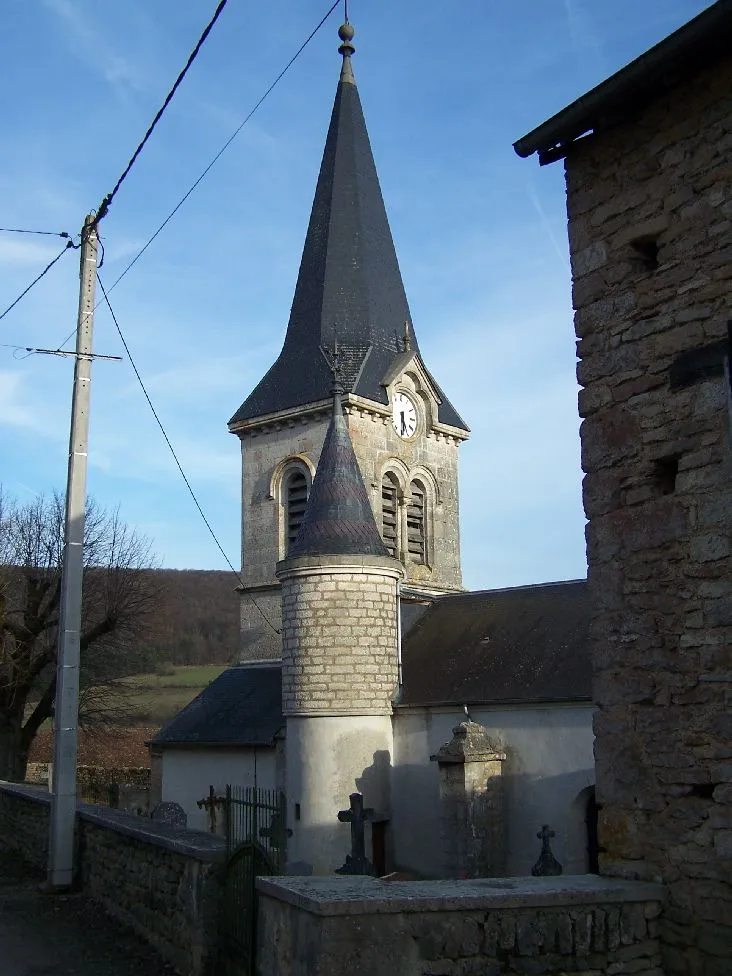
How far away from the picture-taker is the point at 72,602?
1151 centimetres

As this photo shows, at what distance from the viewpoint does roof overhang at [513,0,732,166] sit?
5262 mm

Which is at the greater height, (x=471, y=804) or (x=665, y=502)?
(x=665, y=502)

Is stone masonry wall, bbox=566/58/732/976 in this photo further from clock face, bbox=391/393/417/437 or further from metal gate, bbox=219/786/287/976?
clock face, bbox=391/393/417/437

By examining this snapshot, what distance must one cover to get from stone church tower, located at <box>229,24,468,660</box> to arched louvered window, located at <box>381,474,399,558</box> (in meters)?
0.03

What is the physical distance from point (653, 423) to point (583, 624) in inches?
462

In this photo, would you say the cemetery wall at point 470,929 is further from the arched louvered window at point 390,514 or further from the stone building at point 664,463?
the arched louvered window at point 390,514

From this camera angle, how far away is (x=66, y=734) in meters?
11.2

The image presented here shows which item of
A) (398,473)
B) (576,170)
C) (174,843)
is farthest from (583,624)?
(576,170)

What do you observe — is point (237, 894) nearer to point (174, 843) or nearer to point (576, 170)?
point (174, 843)

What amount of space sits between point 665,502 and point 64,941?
6.49 metres

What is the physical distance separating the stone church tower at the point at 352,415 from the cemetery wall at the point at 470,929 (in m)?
16.9

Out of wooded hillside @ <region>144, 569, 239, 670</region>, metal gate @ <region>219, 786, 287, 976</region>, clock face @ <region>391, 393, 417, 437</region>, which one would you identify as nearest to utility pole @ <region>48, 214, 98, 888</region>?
metal gate @ <region>219, 786, 287, 976</region>

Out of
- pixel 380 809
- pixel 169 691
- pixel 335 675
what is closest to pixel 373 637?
pixel 335 675

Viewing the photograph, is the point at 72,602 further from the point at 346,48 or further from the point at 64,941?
the point at 346,48
